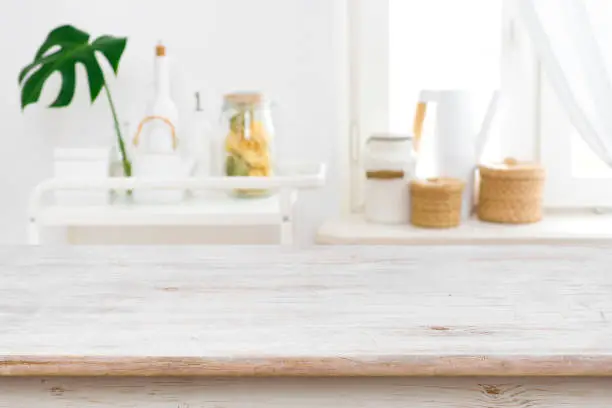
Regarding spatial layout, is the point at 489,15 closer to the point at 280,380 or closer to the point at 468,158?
the point at 468,158

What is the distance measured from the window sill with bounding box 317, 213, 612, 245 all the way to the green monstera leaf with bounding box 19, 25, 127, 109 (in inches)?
24.3

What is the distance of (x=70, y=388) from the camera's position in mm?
693

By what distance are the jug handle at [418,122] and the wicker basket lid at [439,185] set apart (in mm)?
135

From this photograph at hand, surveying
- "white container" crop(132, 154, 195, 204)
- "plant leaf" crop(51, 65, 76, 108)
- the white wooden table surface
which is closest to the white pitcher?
"white container" crop(132, 154, 195, 204)

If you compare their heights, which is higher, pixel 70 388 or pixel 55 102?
pixel 55 102

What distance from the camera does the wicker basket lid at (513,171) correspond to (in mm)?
2055

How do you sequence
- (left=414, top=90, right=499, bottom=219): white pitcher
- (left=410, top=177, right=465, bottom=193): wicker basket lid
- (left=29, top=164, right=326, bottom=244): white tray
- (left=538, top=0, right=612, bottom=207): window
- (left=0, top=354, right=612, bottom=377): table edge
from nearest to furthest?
(left=0, top=354, right=612, bottom=377): table edge < (left=29, top=164, right=326, bottom=244): white tray < (left=410, top=177, right=465, bottom=193): wicker basket lid < (left=414, top=90, right=499, bottom=219): white pitcher < (left=538, top=0, right=612, bottom=207): window

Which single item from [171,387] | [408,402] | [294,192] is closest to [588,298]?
[408,402]

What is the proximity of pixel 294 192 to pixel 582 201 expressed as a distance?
2.61ft

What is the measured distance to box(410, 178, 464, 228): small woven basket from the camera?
2012 millimetres

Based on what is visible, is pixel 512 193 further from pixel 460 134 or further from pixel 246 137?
pixel 246 137

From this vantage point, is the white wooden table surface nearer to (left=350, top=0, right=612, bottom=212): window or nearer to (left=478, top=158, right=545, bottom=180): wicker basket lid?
(left=478, top=158, right=545, bottom=180): wicker basket lid

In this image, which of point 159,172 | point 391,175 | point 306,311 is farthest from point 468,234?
point 306,311

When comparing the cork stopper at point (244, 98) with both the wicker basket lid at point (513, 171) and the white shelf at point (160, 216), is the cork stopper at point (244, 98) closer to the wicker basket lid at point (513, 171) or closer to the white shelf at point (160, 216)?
the white shelf at point (160, 216)
